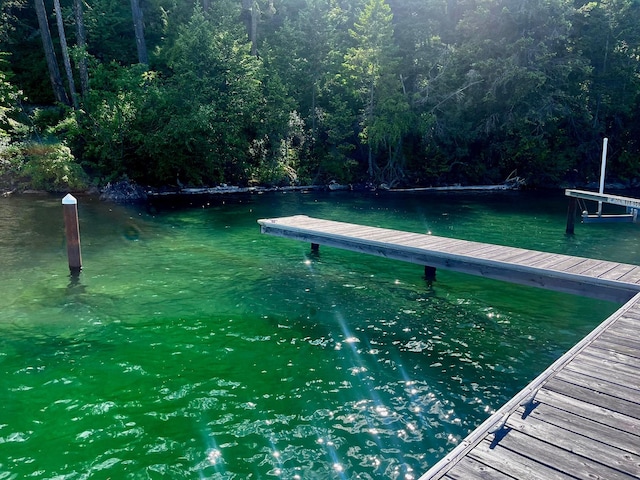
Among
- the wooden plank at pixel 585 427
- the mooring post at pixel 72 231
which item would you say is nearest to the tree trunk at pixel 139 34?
the mooring post at pixel 72 231

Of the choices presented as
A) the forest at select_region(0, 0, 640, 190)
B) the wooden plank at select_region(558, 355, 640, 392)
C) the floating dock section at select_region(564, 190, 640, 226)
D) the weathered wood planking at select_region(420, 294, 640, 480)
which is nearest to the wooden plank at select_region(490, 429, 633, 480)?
the weathered wood planking at select_region(420, 294, 640, 480)

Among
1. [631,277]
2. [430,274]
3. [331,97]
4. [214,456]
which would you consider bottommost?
[214,456]

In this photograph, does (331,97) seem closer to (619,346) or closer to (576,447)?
(619,346)

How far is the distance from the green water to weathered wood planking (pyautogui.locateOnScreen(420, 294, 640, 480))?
1.28m

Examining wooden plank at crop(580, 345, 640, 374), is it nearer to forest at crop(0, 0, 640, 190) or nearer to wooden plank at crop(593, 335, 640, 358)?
wooden plank at crop(593, 335, 640, 358)

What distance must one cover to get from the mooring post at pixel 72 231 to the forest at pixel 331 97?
1561 cm

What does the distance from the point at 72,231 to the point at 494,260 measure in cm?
928

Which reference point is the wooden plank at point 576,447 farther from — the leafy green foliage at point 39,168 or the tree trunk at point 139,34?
the tree trunk at point 139,34

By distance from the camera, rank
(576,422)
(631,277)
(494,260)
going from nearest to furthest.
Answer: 1. (576,422)
2. (631,277)
3. (494,260)

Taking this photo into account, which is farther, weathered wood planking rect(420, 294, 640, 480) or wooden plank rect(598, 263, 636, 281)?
wooden plank rect(598, 263, 636, 281)

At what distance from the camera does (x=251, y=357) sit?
24.2 ft

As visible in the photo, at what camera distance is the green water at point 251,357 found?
519cm

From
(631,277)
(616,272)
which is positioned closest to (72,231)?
(616,272)

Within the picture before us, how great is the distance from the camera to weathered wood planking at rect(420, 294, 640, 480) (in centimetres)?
349
